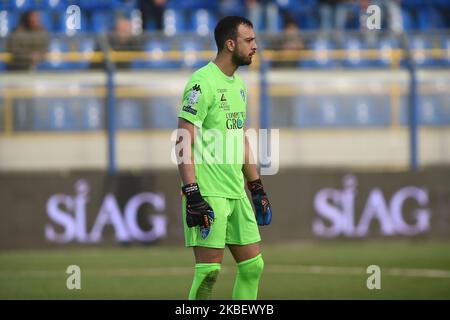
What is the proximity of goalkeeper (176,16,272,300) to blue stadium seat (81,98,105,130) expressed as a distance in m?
7.68

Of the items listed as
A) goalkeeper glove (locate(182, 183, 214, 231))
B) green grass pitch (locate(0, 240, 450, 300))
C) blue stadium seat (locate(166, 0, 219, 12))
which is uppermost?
blue stadium seat (locate(166, 0, 219, 12))

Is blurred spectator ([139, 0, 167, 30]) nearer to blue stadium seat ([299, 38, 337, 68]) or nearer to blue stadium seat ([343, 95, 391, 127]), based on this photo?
blue stadium seat ([299, 38, 337, 68])

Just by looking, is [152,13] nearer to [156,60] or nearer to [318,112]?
[156,60]

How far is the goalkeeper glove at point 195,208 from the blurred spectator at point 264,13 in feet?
36.7

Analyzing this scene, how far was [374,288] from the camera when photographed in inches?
444

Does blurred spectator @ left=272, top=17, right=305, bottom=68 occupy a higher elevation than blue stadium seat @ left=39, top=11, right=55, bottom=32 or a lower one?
lower

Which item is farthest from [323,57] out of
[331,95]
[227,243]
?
[227,243]

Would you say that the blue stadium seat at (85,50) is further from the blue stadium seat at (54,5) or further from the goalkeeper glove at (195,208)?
the goalkeeper glove at (195,208)

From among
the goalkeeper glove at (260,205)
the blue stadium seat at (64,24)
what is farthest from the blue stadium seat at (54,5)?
the goalkeeper glove at (260,205)

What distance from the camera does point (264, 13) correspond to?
1897cm

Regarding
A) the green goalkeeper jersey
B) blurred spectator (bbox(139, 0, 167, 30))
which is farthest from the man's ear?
blurred spectator (bbox(139, 0, 167, 30))

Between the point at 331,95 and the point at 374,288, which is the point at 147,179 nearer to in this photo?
the point at 331,95

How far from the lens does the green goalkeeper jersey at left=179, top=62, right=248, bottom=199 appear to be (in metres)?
7.75

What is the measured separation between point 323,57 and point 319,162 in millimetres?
1529
